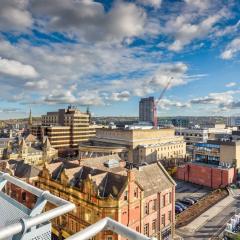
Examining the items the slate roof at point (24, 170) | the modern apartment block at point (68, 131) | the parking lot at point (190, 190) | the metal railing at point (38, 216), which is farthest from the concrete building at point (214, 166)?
the metal railing at point (38, 216)

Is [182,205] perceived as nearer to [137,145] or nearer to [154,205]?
[154,205]

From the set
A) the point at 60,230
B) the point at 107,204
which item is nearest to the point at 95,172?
the point at 107,204

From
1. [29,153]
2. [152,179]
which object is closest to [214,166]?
[152,179]

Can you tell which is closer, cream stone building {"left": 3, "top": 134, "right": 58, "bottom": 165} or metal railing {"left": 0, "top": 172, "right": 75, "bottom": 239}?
metal railing {"left": 0, "top": 172, "right": 75, "bottom": 239}

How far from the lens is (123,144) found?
4695 inches

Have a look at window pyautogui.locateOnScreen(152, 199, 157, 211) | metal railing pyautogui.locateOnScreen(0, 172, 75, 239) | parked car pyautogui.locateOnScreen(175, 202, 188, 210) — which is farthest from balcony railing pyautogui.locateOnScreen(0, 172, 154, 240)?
parked car pyautogui.locateOnScreen(175, 202, 188, 210)

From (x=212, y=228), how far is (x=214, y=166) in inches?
1370

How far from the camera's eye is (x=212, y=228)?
5178 cm

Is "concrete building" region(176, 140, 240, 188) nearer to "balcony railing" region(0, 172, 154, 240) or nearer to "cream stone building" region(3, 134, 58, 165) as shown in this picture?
"cream stone building" region(3, 134, 58, 165)

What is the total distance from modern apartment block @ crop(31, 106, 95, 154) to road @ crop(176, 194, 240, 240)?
102280 millimetres

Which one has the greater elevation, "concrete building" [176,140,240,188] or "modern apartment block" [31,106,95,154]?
"modern apartment block" [31,106,95,154]

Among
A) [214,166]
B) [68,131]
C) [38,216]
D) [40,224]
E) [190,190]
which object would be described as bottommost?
[190,190]

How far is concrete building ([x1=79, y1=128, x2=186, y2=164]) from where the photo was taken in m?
113

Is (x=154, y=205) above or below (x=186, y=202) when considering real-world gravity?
above
